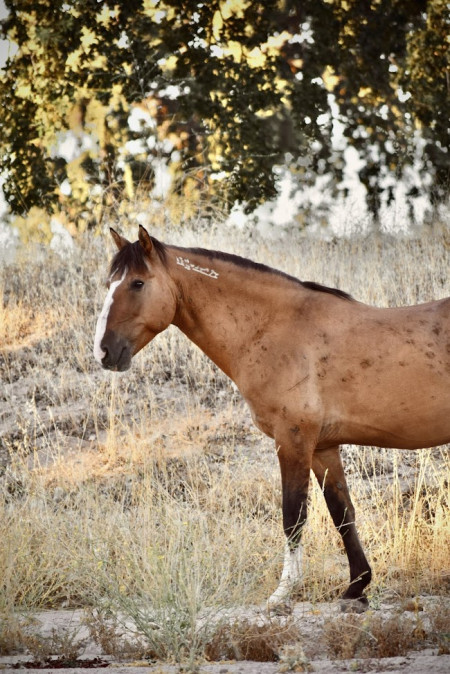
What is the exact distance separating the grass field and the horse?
1.39 ft

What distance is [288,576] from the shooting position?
13.9 feet

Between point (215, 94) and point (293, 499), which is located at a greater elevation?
point (215, 94)

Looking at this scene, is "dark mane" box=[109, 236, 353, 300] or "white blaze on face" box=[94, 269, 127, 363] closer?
"white blaze on face" box=[94, 269, 127, 363]

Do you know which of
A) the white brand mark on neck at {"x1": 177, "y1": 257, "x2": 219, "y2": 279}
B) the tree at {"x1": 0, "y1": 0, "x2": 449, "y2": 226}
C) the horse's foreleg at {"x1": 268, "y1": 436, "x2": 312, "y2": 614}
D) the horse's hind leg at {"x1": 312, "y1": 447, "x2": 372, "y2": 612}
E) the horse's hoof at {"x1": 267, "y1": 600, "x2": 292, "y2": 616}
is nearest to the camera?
the horse's hoof at {"x1": 267, "y1": 600, "x2": 292, "y2": 616}

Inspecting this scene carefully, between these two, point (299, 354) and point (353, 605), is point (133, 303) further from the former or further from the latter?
point (353, 605)

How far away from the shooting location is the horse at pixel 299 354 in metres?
4.30

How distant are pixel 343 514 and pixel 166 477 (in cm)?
237

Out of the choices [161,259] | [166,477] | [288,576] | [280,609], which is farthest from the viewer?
[166,477]

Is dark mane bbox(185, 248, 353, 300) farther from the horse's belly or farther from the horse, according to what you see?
the horse's belly

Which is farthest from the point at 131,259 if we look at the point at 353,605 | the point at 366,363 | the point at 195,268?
the point at 353,605

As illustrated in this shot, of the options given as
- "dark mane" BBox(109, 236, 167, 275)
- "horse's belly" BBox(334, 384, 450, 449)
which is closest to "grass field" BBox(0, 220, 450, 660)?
"horse's belly" BBox(334, 384, 450, 449)

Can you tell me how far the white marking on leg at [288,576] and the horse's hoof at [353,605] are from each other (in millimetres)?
341

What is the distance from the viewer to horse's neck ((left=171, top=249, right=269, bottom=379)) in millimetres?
4559

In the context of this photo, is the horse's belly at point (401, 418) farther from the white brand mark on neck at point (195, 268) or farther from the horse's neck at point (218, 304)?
the white brand mark on neck at point (195, 268)
